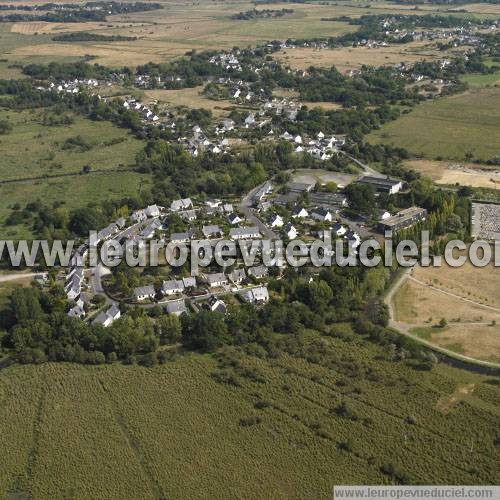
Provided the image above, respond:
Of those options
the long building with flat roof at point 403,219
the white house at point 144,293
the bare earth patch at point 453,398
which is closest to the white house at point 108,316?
the white house at point 144,293

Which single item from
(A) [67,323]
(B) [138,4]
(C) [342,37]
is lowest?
(A) [67,323]

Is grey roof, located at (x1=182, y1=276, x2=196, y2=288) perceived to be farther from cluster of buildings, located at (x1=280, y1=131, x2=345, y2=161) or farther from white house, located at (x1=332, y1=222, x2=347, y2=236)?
cluster of buildings, located at (x1=280, y1=131, x2=345, y2=161)

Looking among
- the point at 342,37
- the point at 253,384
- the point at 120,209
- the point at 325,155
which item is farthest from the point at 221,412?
the point at 342,37

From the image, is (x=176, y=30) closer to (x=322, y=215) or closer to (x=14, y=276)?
(x=322, y=215)

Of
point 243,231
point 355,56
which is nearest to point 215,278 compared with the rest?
point 243,231

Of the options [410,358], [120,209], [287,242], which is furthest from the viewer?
[120,209]

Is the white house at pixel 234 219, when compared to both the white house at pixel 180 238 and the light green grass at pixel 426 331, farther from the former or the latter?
the light green grass at pixel 426 331

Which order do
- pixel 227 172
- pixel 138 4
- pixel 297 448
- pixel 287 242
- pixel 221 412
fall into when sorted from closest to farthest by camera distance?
1. pixel 297 448
2. pixel 221 412
3. pixel 287 242
4. pixel 227 172
5. pixel 138 4

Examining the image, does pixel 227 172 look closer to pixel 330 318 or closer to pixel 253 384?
pixel 330 318
